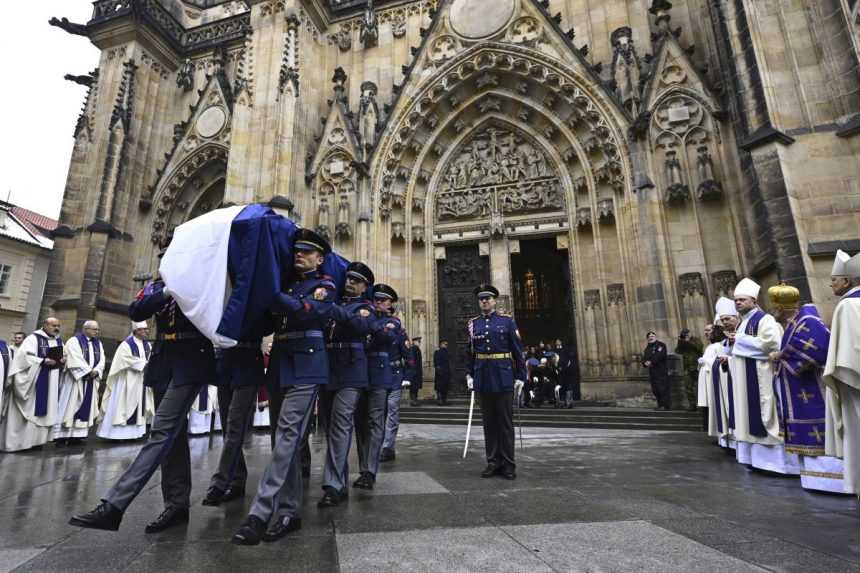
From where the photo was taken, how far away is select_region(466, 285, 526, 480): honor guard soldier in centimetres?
431

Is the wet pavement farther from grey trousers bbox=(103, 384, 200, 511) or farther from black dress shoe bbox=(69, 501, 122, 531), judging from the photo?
grey trousers bbox=(103, 384, 200, 511)

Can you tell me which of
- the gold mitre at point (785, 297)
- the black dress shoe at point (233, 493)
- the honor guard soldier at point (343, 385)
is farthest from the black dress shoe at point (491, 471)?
the gold mitre at point (785, 297)

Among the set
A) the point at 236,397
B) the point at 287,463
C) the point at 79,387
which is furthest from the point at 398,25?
the point at 287,463

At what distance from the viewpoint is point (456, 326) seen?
13.7 m

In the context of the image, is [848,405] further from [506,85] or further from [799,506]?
[506,85]

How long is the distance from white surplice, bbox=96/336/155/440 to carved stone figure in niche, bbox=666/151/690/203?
12.1 m

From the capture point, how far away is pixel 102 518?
2451mm

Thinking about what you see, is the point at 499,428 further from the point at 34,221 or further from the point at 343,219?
the point at 34,221

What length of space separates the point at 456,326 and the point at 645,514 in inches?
424

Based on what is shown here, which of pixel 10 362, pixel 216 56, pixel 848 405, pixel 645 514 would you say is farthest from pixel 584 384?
pixel 216 56

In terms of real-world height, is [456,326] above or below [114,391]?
above

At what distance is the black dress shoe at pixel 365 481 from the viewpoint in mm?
3795

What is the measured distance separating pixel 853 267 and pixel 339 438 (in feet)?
14.1

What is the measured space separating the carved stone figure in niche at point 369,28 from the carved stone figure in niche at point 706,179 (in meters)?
11.3
